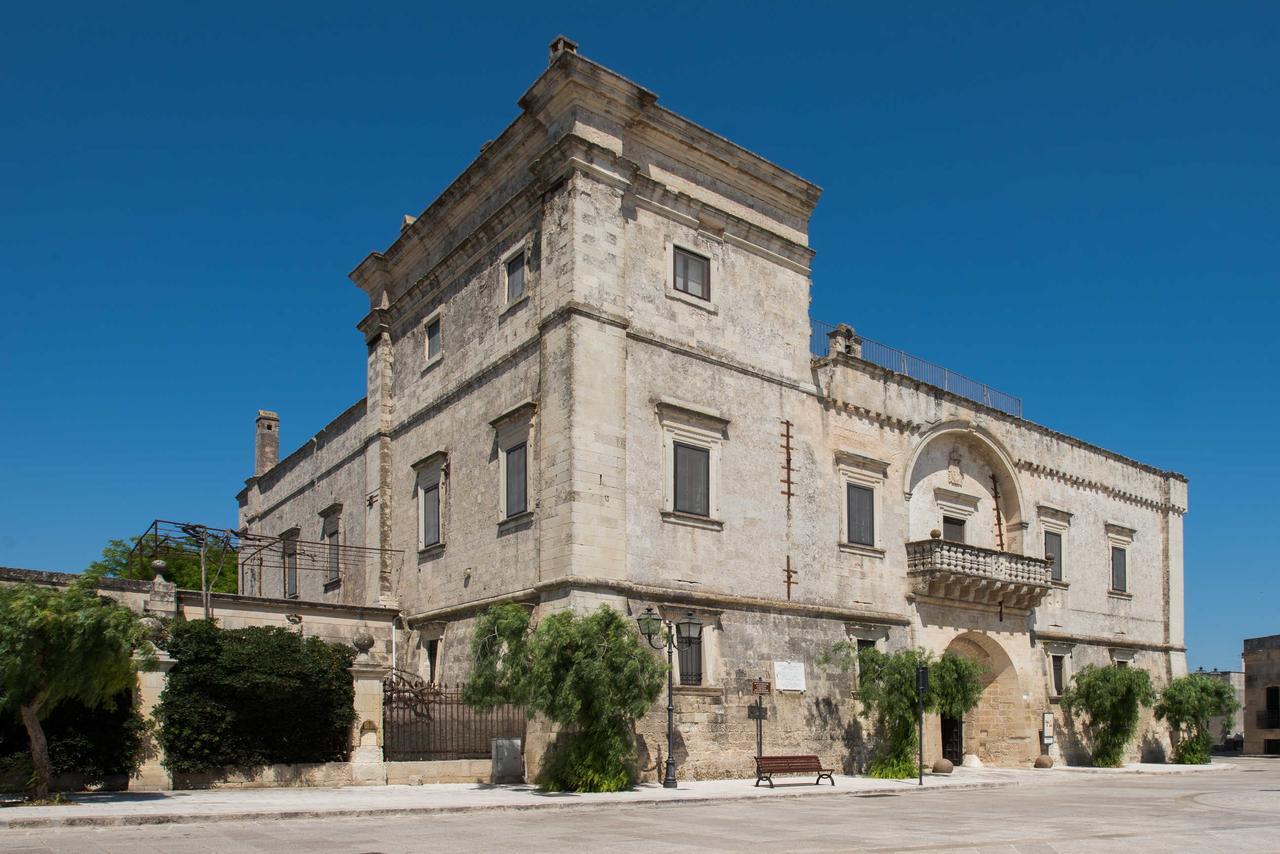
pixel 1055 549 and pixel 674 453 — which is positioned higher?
pixel 674 453

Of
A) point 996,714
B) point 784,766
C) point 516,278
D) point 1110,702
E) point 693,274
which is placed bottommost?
point 996,714

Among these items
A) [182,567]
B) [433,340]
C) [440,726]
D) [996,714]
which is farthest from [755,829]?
[182,567]

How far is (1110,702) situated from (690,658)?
15.9 meters

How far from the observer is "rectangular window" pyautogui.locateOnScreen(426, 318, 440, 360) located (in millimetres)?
27609

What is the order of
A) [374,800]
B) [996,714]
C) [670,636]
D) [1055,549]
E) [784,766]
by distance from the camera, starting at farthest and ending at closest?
[1055,549] < [996,714] < [784,766] < [670,636] < [374,800]

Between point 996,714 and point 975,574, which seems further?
point 996,714

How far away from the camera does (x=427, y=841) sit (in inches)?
499

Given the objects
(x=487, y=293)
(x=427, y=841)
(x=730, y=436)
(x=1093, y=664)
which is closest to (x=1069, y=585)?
(x=1093, y=664)

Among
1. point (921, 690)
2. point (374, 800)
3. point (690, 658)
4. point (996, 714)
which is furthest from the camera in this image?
point (996, 714)

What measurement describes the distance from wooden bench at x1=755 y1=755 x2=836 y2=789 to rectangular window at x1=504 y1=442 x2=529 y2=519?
22.1ft

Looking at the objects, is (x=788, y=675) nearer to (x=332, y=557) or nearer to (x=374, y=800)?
(x=374, y=800)

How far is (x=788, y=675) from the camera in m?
23.9

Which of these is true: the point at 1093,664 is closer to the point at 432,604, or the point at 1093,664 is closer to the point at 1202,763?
the point at 1202,763

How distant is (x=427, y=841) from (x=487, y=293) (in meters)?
14.7
